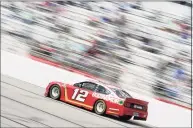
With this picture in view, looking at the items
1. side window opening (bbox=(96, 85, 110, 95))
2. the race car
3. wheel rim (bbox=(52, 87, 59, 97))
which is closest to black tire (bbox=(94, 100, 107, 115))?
the race car

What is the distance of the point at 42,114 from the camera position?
24.1ft

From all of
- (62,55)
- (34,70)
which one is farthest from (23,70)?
(62,55)

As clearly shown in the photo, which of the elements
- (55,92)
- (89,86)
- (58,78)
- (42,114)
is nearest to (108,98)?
(89,86)

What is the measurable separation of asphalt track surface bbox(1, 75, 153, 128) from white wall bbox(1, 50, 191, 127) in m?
0.20

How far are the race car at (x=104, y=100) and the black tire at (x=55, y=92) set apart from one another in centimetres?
2

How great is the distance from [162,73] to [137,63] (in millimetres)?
517

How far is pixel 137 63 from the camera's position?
7.76 m

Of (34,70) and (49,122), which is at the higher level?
(34,70)

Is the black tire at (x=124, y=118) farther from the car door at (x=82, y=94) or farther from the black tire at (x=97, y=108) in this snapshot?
the car door at (x=82, y=94)

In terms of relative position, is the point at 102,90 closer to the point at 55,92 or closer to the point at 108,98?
the point at 108,98

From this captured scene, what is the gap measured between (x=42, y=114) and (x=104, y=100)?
48.6 inches

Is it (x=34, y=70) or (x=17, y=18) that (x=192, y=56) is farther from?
(x=17, y=18)

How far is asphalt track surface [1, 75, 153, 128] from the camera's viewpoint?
276 inches

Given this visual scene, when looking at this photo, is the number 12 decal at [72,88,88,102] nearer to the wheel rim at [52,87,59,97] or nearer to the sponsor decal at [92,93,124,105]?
the sponsor decal at [92,93,124,105]
